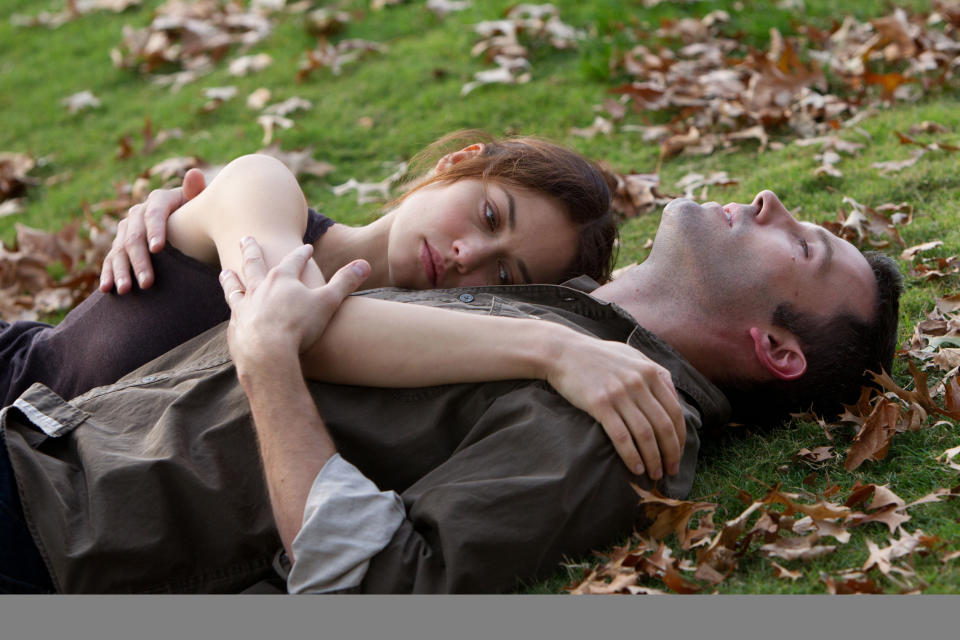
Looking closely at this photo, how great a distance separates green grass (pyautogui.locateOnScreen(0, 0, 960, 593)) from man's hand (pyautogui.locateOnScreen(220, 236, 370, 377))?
89cm

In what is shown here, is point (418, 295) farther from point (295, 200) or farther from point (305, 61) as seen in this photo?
point (305, 61)

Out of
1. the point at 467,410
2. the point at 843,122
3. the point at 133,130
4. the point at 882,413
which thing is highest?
the point at 467,410

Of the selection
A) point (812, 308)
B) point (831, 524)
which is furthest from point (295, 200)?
point (831, 524)

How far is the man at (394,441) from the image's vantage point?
2385mm

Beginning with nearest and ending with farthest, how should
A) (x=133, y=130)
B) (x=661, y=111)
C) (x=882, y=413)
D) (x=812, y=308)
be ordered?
1. (x=882, y=413)
2. (x=812, y=308)
3. (x=661, y=111)
4. (x=133, y=130)

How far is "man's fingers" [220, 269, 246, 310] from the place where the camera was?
2.76m

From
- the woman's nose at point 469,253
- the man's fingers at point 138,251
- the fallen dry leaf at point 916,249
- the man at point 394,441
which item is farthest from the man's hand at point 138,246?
the fallen dry leaf at point 916,249

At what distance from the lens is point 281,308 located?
259 centimetres

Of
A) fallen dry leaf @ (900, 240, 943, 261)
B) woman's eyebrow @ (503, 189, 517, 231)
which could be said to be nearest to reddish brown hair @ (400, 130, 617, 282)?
woman's eyebrow @ (503, 189, 517, 231)

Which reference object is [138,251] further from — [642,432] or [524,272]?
[642,432]

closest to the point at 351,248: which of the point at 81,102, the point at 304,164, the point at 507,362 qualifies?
the point at 507,362

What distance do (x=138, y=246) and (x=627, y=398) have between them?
1.73 meters

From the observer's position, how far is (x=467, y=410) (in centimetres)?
267

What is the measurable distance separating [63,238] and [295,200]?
130 inches
